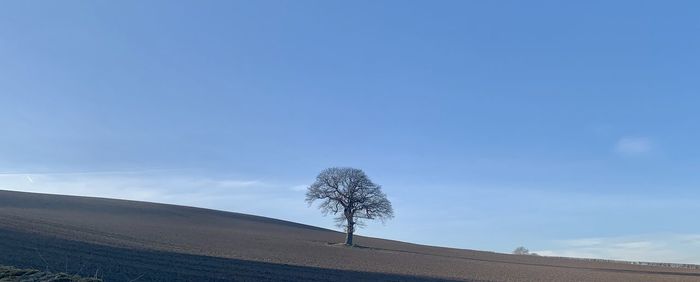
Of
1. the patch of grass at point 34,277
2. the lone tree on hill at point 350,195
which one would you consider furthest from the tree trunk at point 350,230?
the patch of grass at point 34,277

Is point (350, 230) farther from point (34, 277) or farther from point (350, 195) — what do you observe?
point (34, 277)

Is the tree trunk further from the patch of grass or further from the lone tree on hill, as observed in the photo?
the patch of grass

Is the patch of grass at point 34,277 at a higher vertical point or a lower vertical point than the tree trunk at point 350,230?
lower

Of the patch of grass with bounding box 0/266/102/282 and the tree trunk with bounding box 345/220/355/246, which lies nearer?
the patch of grass with bounding box 0/266/102/282

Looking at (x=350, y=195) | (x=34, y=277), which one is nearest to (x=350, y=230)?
(x=350, y=195)

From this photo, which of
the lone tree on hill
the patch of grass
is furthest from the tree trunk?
the patch of grass

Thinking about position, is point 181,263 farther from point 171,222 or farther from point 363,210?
point 171,222

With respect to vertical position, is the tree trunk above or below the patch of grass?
above

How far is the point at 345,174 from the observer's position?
68.2 metres

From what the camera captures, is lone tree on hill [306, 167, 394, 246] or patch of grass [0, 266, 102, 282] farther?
lone tree on hill [306, 167, 394, 246]

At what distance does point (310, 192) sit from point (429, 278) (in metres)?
32.4

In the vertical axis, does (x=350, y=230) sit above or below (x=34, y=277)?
above

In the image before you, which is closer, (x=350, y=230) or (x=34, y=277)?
(x=34, y=277)

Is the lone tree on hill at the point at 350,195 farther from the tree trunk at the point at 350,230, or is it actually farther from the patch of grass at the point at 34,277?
the patch of grass at the point at 34,277
